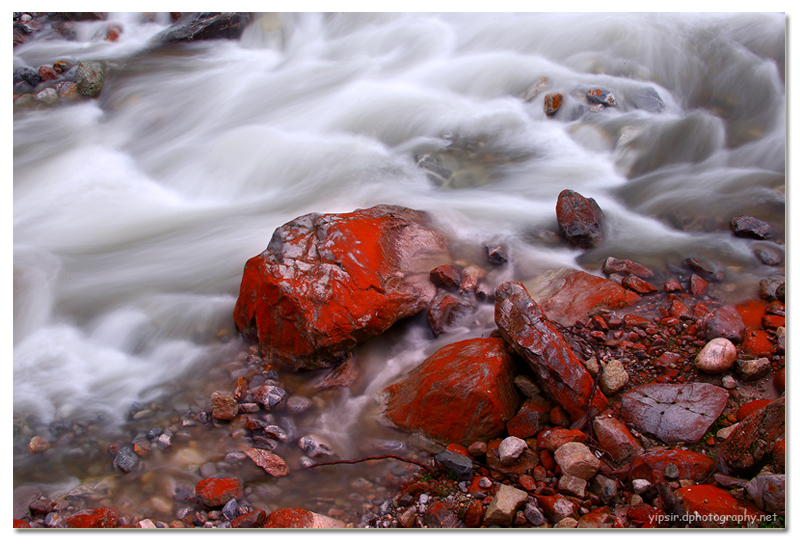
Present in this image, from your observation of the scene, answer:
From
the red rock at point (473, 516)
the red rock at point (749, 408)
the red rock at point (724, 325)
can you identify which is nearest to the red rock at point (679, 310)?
the red rock at point (724, 325)

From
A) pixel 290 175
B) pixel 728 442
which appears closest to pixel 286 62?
pixel 290 175

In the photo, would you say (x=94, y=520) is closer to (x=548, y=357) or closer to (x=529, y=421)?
(x=529, y=421)

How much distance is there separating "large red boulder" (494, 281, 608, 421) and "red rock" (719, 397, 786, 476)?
0.61 metres

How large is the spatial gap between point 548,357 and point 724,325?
1197 millimetres

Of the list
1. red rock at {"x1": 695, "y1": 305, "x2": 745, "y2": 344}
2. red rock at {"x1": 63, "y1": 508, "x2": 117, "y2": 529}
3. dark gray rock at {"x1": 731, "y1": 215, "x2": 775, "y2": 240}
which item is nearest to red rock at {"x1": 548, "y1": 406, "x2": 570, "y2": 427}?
red rock at {"x1": 695, "y1": 305, "x2": 745, "y2": 344}

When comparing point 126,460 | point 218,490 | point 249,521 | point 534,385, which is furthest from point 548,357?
point 126,460

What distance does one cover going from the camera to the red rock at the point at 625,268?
3711 mm

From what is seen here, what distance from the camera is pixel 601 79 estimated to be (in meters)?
5.43

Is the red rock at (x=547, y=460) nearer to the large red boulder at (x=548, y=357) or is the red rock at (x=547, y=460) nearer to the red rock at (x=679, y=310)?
the large red boulder at (x=548, y=357)

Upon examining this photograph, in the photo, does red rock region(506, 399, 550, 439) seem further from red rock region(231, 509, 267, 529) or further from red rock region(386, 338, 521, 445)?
red rock region(231, 509, 267, 529)

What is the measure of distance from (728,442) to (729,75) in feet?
13.1

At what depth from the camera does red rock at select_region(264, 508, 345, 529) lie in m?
Result: 2.54

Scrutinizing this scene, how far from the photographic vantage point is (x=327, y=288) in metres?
3.32

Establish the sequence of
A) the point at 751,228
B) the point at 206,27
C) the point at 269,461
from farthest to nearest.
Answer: the point at 206,27 → the point at 751,228 → the point at 269,461
